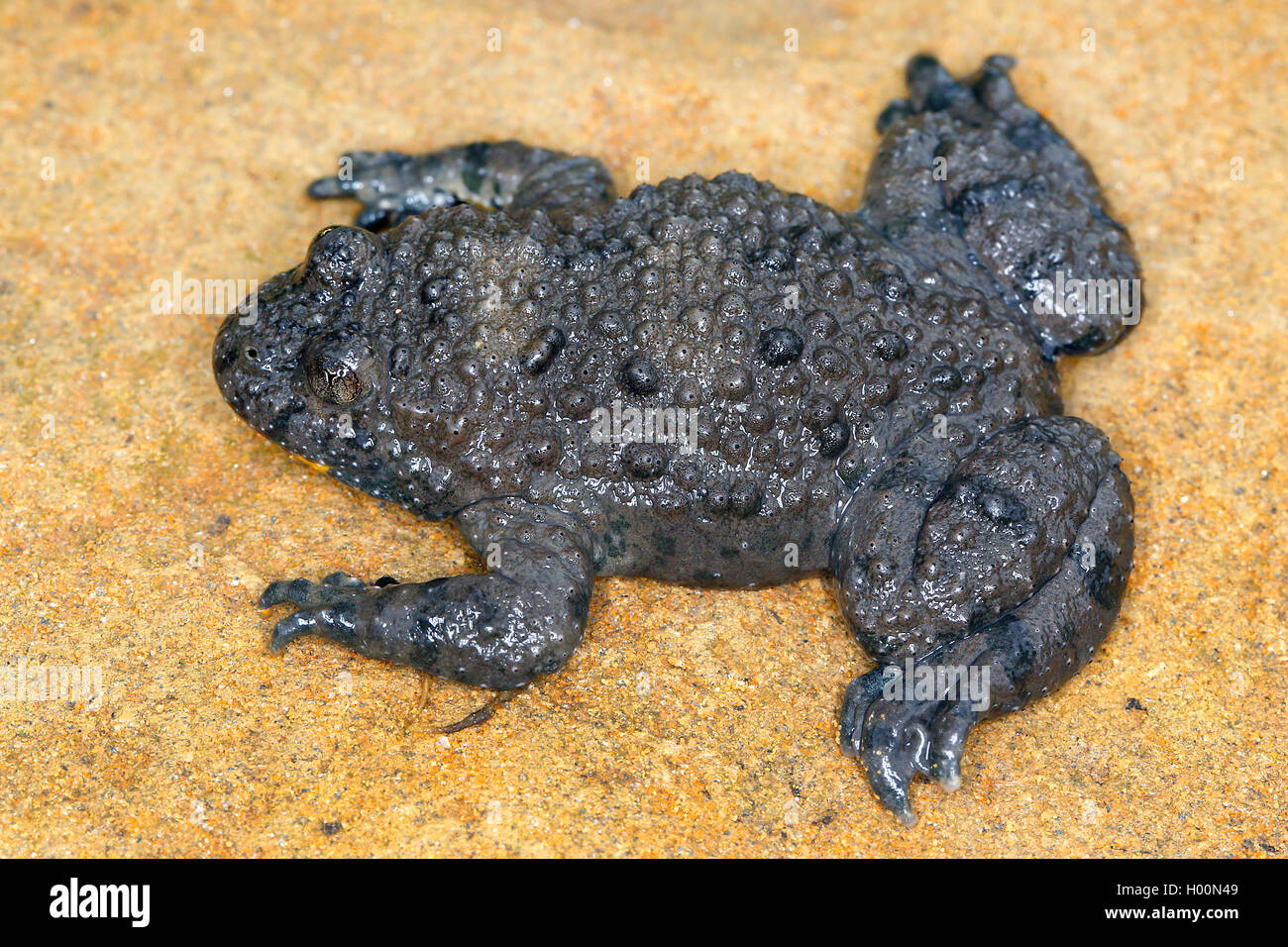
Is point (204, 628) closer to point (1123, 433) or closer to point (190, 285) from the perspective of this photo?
point (190, 285)

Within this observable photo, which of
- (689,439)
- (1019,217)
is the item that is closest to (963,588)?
(689,439)

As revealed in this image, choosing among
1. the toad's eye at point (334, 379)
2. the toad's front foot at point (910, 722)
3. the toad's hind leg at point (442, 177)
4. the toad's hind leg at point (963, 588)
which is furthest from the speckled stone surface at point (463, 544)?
the toad's eye at point (334, 379)

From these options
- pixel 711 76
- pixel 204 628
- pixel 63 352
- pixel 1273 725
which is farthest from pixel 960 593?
pixel 63 352

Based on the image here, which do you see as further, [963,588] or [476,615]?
[963,588]

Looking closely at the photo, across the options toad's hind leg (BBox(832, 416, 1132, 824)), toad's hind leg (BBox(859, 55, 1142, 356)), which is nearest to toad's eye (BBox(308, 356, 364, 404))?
toad's hind leg (BBox(832, 416, 1132, 824))

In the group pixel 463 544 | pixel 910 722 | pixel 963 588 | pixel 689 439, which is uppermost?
pixel 689 439

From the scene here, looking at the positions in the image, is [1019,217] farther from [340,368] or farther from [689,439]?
[340,368]

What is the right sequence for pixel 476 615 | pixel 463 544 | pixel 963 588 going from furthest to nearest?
pixel 463 544 < pixel 963 588 < pixel 476 615

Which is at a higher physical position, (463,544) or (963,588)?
(963,588)
